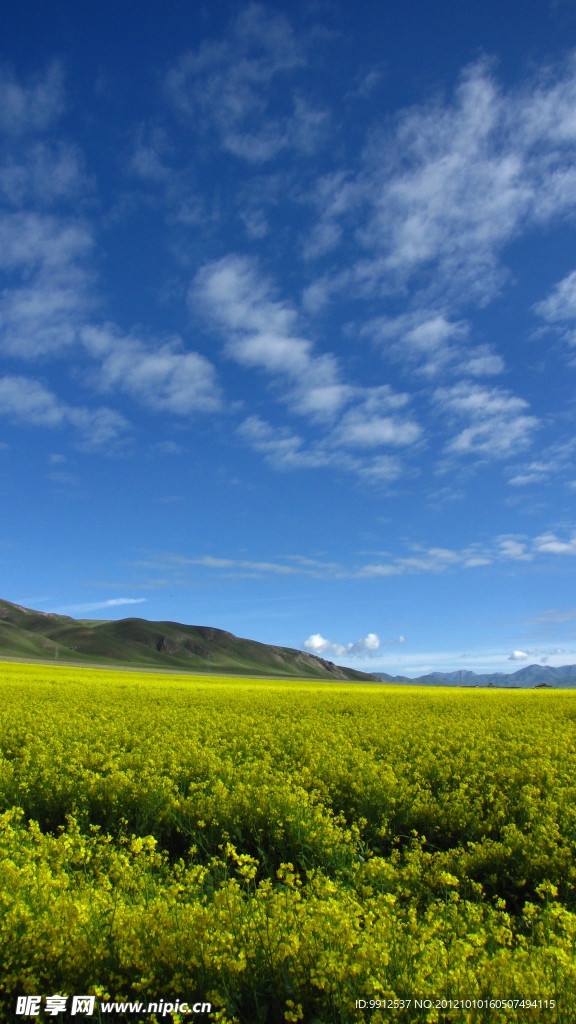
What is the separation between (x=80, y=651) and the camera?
193 m

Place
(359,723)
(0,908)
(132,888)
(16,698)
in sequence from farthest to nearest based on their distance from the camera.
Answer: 1. (16,698)
2. (359,723)
3. (132,888)
4. (0,908)

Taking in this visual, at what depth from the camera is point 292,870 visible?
6.14 m

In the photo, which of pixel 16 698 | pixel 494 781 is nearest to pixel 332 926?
pixel 494 781

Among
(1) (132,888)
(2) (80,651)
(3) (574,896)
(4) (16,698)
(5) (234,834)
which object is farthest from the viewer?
(2) (80,651)

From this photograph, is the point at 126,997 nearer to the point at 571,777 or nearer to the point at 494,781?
the point at 494,781

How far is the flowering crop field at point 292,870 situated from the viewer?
12.3ft

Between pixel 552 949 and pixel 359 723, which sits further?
pixel 359 723

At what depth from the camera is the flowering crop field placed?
374 cm

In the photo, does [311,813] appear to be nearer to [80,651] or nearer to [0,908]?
[0,908]

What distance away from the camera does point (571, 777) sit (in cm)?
980

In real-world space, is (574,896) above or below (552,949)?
below

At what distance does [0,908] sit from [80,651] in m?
207

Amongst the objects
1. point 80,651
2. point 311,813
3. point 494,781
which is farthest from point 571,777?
point 80,651

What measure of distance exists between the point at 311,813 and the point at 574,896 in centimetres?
338
